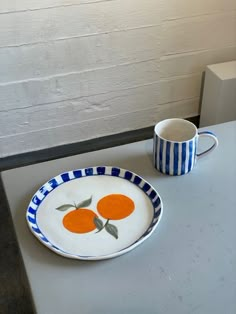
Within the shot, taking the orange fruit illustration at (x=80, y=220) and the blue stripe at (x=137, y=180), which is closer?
the orange fruit illustration at (x=80, y=220)

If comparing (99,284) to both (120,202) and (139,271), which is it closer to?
(139,271)

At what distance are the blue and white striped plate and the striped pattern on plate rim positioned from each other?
7 centimetres

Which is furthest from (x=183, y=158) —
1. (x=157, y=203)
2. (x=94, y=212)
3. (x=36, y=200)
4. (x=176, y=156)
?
(x=36, y=200)

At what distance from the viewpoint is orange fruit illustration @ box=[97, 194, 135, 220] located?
0.90 metres

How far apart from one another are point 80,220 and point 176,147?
0.27 meters

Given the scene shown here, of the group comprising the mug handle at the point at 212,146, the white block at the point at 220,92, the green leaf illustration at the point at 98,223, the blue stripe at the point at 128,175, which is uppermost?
the mug handle at the point at 212,146

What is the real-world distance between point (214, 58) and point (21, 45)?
2.81 ft

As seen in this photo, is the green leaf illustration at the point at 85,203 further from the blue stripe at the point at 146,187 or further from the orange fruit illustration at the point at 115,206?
the blue stripe at the point at 146,187

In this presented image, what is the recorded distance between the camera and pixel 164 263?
2.61 feet

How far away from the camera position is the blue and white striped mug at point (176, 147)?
37.7 inches

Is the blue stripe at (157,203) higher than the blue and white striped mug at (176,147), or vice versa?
the blue and white striped mug at (176,147)

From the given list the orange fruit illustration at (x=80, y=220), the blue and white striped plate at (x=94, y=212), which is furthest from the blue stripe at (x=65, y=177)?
the orange fruit illustration at (x=80, y=220)

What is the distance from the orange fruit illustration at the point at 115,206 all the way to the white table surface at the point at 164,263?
0.25ft

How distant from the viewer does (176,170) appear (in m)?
0.99
